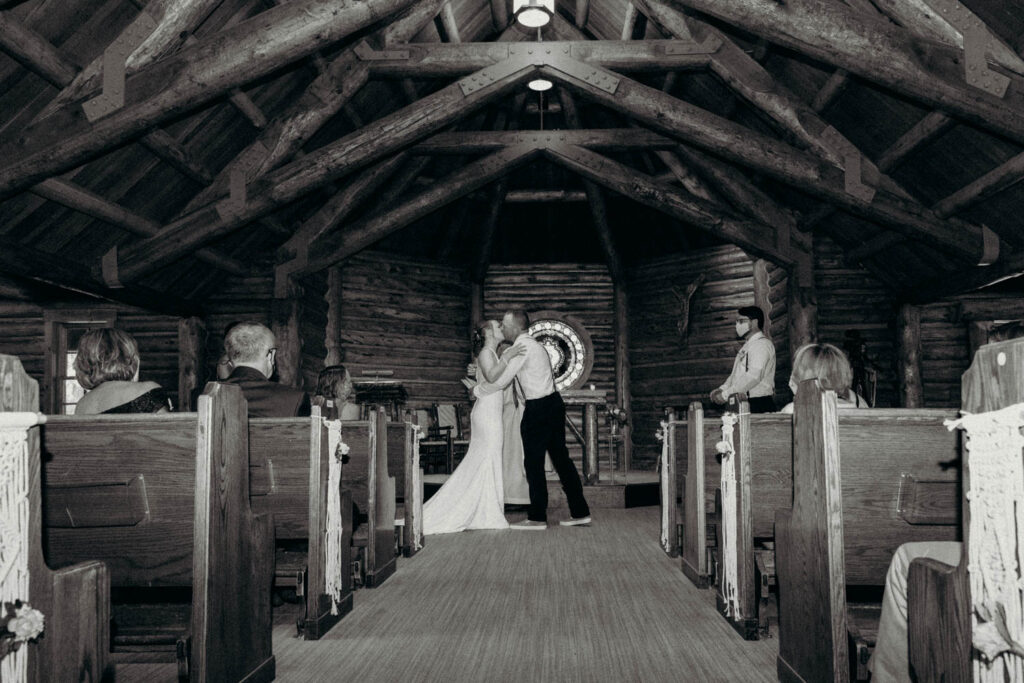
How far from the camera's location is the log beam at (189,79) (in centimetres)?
537

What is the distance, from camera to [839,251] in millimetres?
9633

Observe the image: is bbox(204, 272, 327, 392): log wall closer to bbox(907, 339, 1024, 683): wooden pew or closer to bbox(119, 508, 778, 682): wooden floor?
bbox(119, 508, 778, 682): wooden floor

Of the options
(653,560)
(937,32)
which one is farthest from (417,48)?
(653,560)

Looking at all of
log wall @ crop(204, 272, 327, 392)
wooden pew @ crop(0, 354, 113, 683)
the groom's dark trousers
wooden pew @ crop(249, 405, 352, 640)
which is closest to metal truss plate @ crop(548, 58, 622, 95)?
the groom's dark trousers

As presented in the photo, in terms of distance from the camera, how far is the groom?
626 centimetres

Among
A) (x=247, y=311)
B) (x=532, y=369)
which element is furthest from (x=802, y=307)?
(x=247, y=311)

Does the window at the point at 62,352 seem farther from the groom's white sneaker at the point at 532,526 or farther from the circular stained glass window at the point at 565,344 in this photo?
the circular stained glass window at the point at 565,344

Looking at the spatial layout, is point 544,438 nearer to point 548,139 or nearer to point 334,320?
point 548,139

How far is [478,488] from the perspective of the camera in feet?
21.8

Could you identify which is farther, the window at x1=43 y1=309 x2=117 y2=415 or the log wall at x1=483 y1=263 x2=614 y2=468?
the log wall at x1=483 y1=263 x2=614 y2=468

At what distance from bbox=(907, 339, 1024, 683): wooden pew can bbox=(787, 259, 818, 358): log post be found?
781 centimetres

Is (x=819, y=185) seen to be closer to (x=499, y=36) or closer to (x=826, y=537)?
(x=499, y=36)

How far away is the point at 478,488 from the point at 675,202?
13.5 ft

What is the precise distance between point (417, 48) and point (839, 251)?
5.39 m
